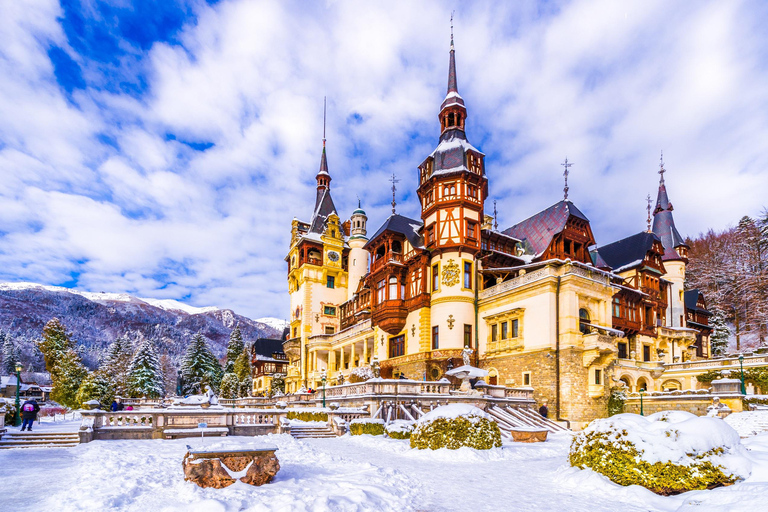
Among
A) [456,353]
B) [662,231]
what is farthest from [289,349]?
[662,231]

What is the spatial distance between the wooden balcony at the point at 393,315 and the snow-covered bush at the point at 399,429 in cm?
1968

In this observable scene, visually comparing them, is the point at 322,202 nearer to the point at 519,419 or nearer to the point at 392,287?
the point at 392,287

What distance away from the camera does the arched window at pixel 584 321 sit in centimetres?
3312

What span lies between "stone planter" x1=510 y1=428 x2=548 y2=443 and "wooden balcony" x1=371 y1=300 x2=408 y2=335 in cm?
2025

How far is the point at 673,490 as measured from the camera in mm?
9383

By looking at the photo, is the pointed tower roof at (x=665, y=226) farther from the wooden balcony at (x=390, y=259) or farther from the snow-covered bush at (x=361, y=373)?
the snow-covered bush at (x=361, y=373)

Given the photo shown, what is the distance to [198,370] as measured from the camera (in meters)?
75.9

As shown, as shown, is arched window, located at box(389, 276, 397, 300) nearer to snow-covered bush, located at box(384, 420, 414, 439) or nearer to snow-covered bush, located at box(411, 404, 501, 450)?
snow-covered bush, located at box(384, 420, 414, 439)

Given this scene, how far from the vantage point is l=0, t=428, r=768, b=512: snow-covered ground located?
8.32 metres

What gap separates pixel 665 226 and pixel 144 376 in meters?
65.2

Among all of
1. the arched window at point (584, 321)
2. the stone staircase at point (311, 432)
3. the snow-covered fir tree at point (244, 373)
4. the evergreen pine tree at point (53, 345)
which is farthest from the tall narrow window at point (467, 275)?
the evergreen pine tree at point (53, 345)

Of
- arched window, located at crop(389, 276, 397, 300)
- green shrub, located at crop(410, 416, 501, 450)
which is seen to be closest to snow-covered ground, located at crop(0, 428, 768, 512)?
green shrub, located at crop(410, 416, 501, 450)

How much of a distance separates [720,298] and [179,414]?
6902 cm

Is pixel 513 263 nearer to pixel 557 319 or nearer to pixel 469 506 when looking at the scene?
pixel 557 319
